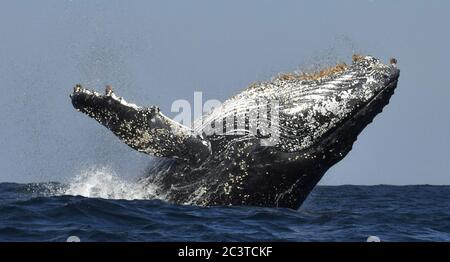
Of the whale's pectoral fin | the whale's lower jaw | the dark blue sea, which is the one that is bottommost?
the dark blue sea

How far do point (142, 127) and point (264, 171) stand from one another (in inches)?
83.8

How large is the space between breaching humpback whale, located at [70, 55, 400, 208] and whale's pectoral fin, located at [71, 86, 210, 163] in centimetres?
2

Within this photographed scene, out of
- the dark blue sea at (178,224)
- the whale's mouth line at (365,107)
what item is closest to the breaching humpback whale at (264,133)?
the whale's mouth line at (365,107)

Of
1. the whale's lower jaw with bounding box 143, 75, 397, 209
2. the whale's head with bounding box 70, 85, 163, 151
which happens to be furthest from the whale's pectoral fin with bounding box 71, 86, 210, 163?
the whale's lower jaw with bounding box 143, 75, 397, 209

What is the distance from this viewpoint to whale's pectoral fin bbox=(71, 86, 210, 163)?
494 inches

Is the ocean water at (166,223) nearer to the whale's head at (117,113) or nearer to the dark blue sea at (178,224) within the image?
the dark blue sea at (178,224)

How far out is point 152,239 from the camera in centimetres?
1084

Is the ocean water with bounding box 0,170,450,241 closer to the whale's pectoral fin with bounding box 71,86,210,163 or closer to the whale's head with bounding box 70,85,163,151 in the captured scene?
the whale's pectoral fin with bounding box 71,86,210,163

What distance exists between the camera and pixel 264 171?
43.0 feet

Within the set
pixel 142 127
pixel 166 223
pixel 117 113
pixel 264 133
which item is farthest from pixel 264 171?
pixel 117 113

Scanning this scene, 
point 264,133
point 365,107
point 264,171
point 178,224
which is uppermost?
point 365,107

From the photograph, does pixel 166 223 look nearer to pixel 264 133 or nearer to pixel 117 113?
pixel 117 113
